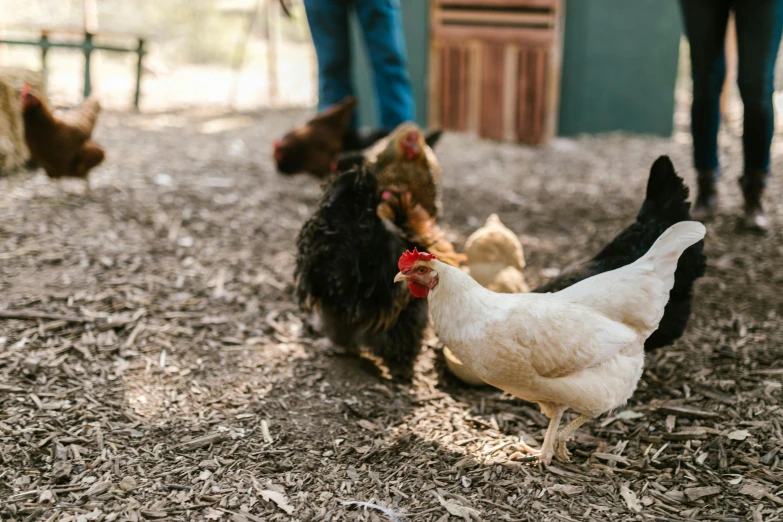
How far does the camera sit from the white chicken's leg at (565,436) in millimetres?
2297

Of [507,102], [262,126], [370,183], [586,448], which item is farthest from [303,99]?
[586,448]

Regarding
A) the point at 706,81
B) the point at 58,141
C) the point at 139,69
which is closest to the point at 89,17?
the point at 139,69

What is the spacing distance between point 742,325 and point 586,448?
1.25m

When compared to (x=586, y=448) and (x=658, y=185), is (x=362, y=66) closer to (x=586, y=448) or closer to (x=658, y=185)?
(x=658, y=185)

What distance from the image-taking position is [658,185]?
8.81 feet

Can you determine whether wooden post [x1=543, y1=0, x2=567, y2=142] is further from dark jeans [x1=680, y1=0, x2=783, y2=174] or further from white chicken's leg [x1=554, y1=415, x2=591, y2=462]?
white chicken's leg [x1=554, y1=415, x2=591, y2=462]

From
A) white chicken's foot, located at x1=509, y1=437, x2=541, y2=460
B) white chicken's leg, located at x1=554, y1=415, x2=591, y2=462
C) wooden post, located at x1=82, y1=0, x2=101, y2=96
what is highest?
wooden post, located at x1=82, y1=0, x2=101, y2=96

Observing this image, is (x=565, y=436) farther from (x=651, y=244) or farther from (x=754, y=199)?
(x=754, y=199)

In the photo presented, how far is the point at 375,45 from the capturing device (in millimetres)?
4914

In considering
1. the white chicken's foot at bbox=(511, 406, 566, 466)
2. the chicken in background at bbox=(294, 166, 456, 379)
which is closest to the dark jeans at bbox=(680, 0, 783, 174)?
the chicken in background at bbox=(294, 166, 456, 379)

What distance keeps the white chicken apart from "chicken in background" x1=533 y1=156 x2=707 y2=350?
398mm

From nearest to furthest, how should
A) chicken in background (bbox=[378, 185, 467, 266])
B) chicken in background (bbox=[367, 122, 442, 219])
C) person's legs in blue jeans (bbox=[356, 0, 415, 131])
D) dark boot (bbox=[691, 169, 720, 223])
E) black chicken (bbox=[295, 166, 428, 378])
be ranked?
black chicken (bbox=[295, 166, 428, 378])
chicken in background (bbox=[378, 185, 467, 266])
chicken in background (bbox=[367, 122, 442, 219])
dark boot (bbox=[691, 169, 720, 223])
person's legs in blue jeans (bbox=[356, 0, 415, 131])

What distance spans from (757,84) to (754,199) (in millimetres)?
750

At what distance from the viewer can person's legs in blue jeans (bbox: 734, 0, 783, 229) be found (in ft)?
11.8
